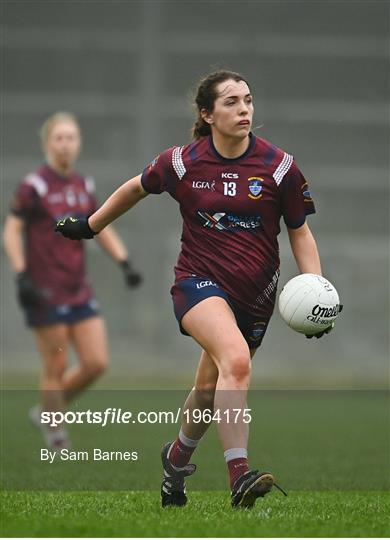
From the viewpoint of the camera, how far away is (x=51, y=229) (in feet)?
30.0

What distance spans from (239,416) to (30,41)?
13510mm

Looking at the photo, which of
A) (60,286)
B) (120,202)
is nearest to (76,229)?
(120,202)

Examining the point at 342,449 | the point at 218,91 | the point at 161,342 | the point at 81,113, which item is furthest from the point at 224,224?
the point at 81,113

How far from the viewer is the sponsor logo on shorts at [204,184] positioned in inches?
216

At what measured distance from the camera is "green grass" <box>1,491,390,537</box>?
445 cm

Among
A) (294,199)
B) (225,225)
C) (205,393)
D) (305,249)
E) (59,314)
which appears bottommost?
(59,314)

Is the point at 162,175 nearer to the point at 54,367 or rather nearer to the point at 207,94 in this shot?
the point at 207,94

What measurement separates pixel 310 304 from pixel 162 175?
90 cm

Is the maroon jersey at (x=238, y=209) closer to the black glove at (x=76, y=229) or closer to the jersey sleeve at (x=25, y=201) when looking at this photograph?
the black glove at (x=76, y=229)

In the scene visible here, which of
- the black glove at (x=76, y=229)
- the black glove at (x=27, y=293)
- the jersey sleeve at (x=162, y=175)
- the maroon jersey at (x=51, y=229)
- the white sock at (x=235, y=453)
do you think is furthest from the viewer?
the maroon jersey at (x=51, y=229)

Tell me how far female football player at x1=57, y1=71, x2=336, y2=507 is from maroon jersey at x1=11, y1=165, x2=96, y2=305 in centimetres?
328

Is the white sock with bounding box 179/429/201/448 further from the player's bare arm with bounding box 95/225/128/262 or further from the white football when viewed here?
the player's bare arm with bounding box 95/225/128/262

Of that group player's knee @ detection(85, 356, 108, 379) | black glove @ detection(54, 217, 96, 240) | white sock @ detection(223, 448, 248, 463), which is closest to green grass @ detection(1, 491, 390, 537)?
white sock @ detection(223, 448, 248, 463)

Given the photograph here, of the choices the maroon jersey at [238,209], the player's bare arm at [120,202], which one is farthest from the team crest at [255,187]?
the player's bare arm at [120,202]
